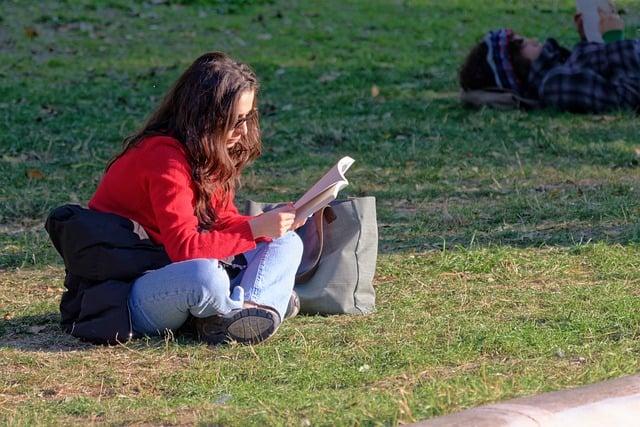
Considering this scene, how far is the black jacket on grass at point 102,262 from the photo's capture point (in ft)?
14.0

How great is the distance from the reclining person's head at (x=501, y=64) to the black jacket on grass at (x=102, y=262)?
526cm

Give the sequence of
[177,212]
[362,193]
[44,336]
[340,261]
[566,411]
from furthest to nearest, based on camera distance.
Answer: [362,193] < [340,261] < [44,336] < [177,212] < [566,411]

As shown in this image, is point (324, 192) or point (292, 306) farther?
point (292, 306)

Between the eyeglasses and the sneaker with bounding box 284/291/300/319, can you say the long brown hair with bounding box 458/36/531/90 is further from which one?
the eyeglasses

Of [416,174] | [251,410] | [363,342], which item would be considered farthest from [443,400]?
[416,174]

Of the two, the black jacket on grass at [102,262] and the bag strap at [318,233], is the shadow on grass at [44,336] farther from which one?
the bag strap at [318,233]

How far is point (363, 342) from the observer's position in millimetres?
4340

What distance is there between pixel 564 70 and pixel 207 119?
5.24m

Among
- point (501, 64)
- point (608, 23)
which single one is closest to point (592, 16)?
point (608, 23)

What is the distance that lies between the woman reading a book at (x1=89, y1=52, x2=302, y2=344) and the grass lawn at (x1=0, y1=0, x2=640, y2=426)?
130 mm

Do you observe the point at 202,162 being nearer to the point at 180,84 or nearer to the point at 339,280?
the point at 180,84

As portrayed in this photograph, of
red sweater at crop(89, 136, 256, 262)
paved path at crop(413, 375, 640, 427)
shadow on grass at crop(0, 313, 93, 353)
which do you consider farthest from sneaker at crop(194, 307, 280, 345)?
paved path at crop(413, 375, 640, 427)

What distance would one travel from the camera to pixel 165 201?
13.8 ft

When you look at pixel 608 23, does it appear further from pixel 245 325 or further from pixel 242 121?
pixel 245 325
